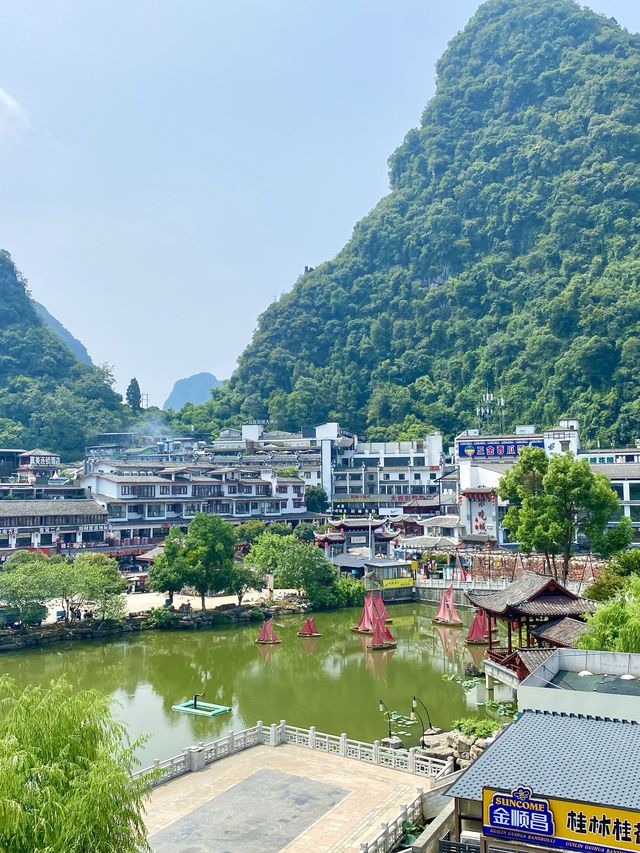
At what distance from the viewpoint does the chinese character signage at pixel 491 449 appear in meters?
58.8

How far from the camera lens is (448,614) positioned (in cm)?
3588

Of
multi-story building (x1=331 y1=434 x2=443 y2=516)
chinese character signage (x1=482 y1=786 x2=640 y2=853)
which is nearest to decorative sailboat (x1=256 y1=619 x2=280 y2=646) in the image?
chinese character signage (x1=482 y1=786 x2=640 y2=853)

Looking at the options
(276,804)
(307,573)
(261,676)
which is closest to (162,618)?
(307,573)

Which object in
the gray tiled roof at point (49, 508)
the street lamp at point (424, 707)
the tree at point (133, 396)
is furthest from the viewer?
the tree at point (133, 396)

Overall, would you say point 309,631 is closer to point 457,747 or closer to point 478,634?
point 478,634

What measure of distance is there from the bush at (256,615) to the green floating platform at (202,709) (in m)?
12.5

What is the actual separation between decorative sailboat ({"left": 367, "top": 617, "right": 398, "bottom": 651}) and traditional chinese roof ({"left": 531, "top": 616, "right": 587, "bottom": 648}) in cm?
935

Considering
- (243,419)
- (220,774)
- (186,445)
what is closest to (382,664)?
(220,774)

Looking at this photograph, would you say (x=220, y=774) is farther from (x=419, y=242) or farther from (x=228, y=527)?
(x=419, y=242)

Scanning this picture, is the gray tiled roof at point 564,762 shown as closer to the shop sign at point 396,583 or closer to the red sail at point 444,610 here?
the red sail at point 444,610

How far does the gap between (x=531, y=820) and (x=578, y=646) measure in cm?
1179

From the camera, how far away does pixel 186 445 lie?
77062 millimetres

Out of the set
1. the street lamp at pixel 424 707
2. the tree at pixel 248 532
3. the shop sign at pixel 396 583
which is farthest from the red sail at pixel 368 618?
the tree at pixel 248 532

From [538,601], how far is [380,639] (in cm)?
895
